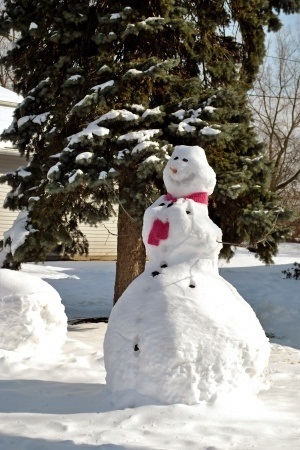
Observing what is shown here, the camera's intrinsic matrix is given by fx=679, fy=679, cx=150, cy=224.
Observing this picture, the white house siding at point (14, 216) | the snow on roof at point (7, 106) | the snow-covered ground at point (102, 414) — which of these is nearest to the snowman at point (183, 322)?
the snow-covered ground at point (102, 414)

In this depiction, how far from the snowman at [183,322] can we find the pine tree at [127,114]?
3123 mm

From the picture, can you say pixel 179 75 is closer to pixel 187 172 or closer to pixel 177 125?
pixel 177 125

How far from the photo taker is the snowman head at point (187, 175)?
6.08 m

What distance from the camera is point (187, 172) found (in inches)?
239

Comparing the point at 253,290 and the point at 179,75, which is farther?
the point at 253,290

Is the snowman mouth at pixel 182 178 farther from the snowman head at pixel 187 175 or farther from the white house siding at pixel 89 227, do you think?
the white house siding at pixel 89 227

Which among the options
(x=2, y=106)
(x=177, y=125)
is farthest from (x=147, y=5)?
(x=2, y=106)

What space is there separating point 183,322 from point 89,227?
1561 centimetres

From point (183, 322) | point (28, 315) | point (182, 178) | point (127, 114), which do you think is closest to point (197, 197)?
point (182, 178)

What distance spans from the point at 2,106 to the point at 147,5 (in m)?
11.7

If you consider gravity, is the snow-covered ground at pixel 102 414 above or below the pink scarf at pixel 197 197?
below

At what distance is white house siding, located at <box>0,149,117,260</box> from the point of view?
18750 mm

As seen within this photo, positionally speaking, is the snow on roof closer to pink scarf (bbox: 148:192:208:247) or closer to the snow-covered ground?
the snow-covered ground

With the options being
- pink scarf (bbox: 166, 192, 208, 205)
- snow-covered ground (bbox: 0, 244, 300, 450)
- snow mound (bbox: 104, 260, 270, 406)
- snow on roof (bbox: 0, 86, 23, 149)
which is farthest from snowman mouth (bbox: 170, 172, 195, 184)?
snow on roof (bbox: 0, 86, 23, 149)
